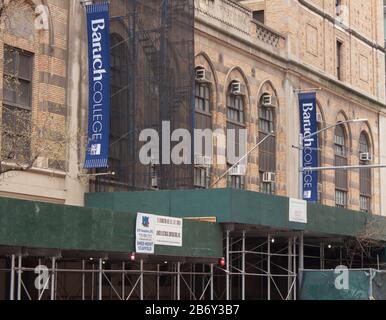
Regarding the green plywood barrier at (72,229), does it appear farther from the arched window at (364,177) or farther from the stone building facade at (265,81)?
the arched window at (364,177)

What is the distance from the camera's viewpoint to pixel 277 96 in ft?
132

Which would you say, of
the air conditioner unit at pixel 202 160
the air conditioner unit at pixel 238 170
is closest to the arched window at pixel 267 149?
the air conditioner unit at pixel 238 170

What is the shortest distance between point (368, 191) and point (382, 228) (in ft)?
45.4

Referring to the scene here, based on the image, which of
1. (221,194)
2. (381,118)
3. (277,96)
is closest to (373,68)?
(381,118)

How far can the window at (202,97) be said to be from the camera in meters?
34.7

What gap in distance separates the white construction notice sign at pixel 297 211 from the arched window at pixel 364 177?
1897cm

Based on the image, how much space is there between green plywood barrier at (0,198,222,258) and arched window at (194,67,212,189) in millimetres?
8383

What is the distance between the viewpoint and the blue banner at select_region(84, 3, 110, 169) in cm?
2716

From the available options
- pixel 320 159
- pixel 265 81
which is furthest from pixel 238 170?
pixel 320 159

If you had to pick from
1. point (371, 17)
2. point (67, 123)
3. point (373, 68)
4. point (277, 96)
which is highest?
point (371, 17)

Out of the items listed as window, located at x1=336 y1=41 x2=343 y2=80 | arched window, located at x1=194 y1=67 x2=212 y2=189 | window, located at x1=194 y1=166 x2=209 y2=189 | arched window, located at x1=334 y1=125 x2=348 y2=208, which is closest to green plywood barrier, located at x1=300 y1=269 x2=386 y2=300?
window, located at x1=194 y1=166 x2=209 y2=189

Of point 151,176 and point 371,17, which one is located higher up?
point 371,17
